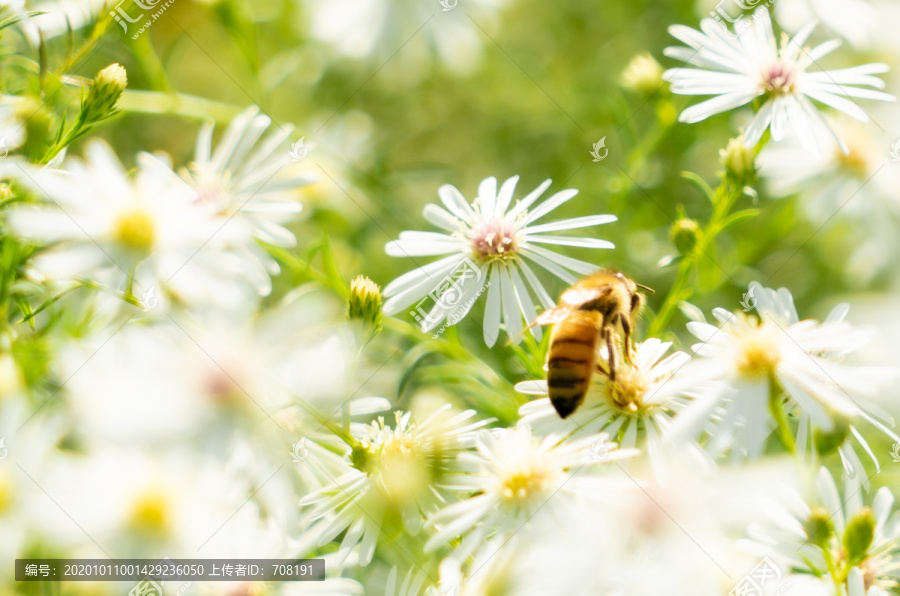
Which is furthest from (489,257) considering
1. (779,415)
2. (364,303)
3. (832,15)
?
(832,15)

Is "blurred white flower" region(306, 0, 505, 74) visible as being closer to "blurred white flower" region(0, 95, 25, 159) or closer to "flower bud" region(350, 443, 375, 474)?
"blurred white flower" region(0, 95, 25, 159)

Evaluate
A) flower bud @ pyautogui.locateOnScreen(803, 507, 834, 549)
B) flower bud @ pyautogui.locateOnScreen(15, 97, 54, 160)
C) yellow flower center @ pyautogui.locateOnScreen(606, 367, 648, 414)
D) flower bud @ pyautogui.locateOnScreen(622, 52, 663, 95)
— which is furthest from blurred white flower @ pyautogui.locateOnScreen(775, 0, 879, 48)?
flower bud @ pyautogui.locateOnScreen(15, 97, 54, 160)

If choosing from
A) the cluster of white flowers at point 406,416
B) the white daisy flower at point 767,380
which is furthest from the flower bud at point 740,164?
the white daisy flower at point 767,380

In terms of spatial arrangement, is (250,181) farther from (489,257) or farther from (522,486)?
(522,486)

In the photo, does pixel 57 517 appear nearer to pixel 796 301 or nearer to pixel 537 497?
pixel 537 497

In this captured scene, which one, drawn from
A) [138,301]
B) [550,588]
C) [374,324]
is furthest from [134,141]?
[550,588]
